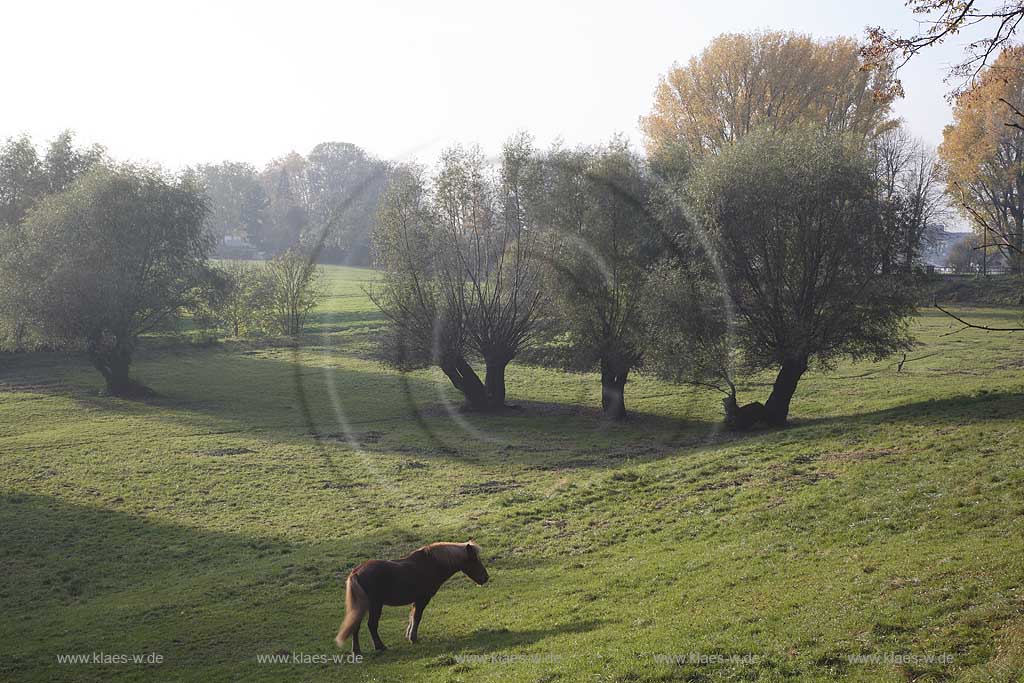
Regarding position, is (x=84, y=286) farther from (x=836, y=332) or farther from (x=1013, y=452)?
(x=1013, y=452)

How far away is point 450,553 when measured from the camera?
13695 mm

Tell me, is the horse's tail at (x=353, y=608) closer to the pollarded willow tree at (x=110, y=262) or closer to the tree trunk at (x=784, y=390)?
the tree trunk at (x=784, y=390)

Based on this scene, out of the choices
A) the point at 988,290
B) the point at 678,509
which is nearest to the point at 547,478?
the point at 678,509

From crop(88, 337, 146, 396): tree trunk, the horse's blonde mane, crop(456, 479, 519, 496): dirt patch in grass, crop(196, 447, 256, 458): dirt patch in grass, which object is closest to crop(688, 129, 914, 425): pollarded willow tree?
crop(456, 479, 519, 496): dirt patch in grass

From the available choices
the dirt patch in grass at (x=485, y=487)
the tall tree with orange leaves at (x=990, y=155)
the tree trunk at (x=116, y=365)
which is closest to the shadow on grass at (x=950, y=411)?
the dirt patch in grass at (x=485, y=487)

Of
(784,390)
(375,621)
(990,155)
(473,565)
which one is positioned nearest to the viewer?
(375,621)

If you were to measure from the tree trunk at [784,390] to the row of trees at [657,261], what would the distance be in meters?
0.08

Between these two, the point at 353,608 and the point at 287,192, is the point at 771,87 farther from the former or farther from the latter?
the point at 287,192

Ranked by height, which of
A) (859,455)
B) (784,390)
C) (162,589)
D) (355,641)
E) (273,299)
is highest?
(273,299)

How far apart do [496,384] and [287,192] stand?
127 m

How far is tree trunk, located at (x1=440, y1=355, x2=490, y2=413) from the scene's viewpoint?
1745 inches

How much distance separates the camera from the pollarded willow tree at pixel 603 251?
3866cm

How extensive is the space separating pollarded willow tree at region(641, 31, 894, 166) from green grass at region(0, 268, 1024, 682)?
35.2 meters

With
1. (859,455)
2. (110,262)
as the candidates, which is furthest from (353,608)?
(110,262)
